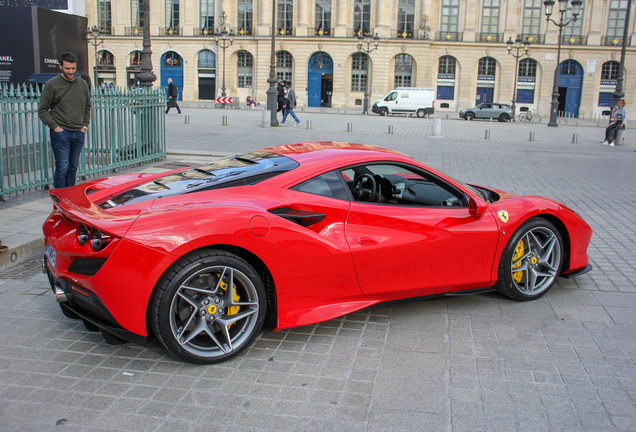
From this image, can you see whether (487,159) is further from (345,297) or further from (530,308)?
(345,297)

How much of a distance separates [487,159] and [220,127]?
1114 cm

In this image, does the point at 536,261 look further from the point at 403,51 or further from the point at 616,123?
the point at 403,51

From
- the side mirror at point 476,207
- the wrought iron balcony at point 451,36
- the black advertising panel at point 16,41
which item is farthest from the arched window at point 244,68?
the side mirror at point 476,207

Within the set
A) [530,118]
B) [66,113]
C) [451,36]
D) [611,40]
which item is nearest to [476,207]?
[66,113]

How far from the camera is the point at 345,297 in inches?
154

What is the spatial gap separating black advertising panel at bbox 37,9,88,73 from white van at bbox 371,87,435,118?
2794 centimetres

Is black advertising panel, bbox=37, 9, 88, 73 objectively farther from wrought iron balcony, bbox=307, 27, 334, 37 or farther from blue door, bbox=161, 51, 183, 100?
blue door, bbox=161, 51, 183, 100

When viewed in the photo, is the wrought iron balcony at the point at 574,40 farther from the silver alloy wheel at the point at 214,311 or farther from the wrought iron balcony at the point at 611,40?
the silver alloy wheel at the point at 214,311

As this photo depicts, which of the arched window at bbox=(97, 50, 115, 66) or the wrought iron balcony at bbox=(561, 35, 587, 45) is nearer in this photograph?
the wrought iron balcony at bbox=(561, 35, 587, 45)

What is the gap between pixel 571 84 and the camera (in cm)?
5350

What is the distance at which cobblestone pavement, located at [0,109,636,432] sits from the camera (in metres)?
2.93

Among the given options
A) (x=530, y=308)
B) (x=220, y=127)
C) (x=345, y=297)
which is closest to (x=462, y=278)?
(x=530, y=308)

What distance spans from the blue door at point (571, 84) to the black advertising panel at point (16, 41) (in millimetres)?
49306

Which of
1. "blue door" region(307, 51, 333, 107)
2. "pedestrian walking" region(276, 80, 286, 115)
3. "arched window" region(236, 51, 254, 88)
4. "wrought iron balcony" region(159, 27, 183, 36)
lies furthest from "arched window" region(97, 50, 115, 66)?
"pedestrian walking" region(276, 80, 286, 115)
